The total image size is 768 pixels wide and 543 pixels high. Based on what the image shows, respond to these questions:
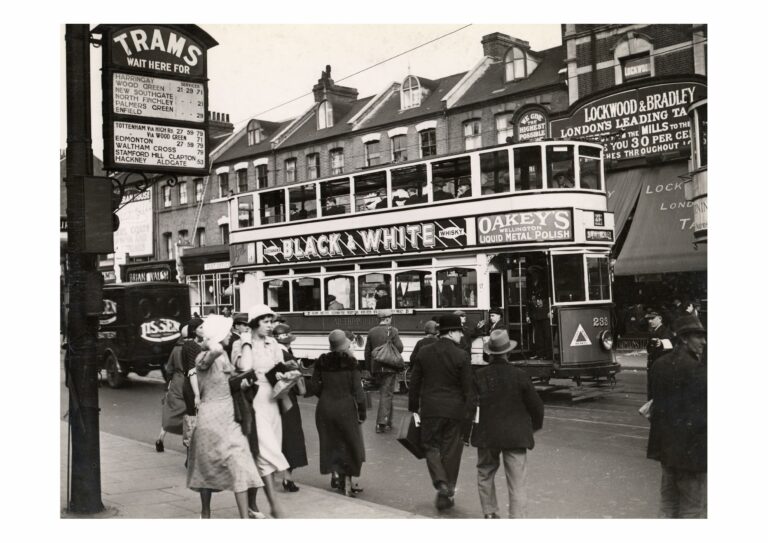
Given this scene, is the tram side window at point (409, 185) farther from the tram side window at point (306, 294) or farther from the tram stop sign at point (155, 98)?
the tram stop sign at point (155, 98)

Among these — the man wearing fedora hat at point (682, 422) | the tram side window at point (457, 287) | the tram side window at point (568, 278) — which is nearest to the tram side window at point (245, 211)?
the tram side window at point (457, 287)

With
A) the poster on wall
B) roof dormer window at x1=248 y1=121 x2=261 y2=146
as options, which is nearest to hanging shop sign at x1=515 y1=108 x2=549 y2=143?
roof dormer window at x1=248 y1=121 x2=261 y2=146

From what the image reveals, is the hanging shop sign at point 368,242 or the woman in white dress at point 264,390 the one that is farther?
the hanging shop sign at point 368,242

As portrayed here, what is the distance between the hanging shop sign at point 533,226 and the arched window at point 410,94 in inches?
525

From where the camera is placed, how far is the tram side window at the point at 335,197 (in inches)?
612

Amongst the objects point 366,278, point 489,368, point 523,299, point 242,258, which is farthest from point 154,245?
point 489,368

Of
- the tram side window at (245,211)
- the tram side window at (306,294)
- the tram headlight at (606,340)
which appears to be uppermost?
the tram side window at (245,211)

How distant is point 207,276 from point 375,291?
45.9 feet

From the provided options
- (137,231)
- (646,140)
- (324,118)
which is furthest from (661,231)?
(137,231)

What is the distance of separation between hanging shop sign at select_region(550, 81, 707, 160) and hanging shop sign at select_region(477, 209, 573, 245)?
471 cm

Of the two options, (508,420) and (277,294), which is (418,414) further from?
(277,294)

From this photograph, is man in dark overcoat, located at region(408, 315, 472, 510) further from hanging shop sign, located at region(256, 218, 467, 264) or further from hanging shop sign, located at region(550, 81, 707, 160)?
hanging shop sign, located at region(550, 81, 707, 160)

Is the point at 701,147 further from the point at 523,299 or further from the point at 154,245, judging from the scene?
the point at 154,245

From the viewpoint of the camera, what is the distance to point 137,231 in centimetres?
2997
